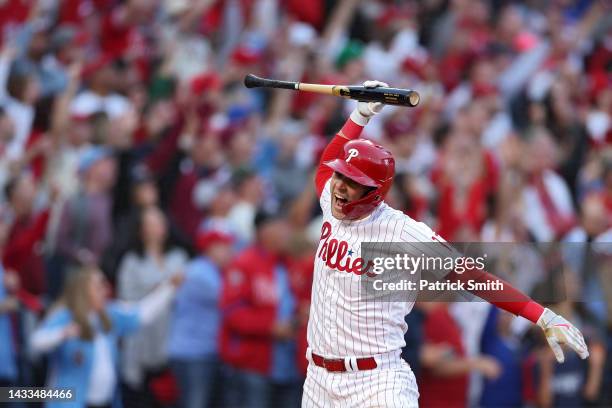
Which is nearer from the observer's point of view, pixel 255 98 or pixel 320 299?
pixel 320 299

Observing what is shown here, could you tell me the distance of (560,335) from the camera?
5035mm

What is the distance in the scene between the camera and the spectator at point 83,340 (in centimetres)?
794

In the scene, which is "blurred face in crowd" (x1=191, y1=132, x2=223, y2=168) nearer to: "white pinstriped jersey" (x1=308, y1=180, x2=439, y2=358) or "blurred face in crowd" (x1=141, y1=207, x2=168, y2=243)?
"blurred face in crowd" (x1=141, y1=207, x2=168, y2=243)

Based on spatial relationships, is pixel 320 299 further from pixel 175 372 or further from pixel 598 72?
pixel 598 72

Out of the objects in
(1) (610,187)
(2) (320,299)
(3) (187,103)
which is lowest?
(2) (320,299)

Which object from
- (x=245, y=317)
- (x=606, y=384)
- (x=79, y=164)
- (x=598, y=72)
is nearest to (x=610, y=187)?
(x=606, y=384)

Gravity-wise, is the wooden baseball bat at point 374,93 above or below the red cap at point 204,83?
below

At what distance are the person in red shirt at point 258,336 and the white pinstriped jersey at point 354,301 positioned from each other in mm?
3143

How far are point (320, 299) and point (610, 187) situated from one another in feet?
A: 17.9

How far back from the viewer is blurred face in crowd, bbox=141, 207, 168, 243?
8891mm

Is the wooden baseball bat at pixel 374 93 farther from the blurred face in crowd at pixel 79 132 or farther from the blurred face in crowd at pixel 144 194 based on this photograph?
the blurred face in crowd at pixel 79 132

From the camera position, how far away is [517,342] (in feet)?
29.8

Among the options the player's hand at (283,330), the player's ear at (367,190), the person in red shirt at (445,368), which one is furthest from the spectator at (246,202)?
the player's ear at (367,190)

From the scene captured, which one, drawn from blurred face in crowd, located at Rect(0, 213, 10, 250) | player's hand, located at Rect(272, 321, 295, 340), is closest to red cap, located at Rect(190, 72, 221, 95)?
blurred face in crowd, located at Rect(0, 213, 10, 250)
